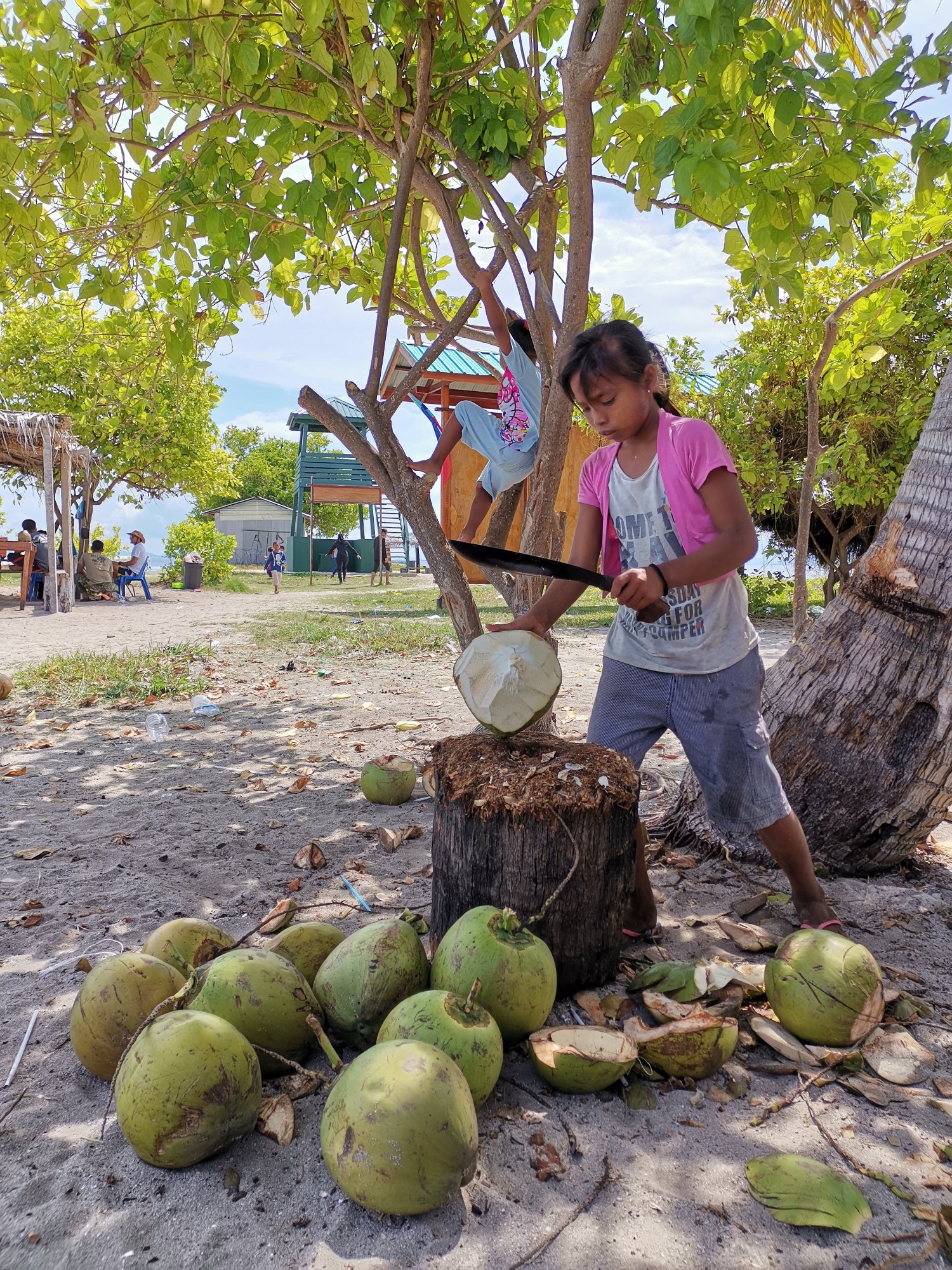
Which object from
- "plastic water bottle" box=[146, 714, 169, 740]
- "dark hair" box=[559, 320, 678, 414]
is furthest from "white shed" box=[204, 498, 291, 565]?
"dark hair" box=[559, 320, 678, 414]

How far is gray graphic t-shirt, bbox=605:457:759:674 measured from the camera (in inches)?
89.9

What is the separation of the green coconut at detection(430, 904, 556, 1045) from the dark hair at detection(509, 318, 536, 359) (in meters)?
3.00

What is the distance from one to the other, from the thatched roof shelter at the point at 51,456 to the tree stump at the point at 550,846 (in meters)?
12.6

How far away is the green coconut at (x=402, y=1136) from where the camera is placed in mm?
1376

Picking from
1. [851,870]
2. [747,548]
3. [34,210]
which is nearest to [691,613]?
[747,548]

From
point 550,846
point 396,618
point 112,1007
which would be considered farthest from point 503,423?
point 396,618

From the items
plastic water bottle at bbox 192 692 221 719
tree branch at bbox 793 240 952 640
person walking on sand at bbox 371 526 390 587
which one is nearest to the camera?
tree branch at bbox 793 240 952 640

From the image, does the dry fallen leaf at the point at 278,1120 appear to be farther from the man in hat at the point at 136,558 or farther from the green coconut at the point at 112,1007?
the man in hat at the point at 136,558

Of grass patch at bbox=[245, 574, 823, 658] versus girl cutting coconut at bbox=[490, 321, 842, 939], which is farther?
grass patch at bbox=[245, 574, 823, 658]

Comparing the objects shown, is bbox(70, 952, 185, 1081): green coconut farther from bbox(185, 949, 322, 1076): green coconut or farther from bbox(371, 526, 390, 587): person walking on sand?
bbox(371, 526, 390, 587): person walking on sand

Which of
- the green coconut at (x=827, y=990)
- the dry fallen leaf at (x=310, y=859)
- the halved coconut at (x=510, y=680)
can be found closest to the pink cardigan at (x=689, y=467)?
the halved coconut at (x=510, y=680)

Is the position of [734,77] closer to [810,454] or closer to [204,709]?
[810,454]

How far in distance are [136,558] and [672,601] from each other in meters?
18.2

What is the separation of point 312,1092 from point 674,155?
271 centimetres
